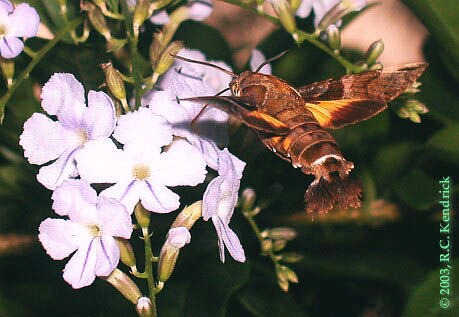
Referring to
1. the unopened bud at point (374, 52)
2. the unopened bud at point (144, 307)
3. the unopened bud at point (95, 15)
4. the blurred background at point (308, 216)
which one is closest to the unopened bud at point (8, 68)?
the unopened bud at point (95, 15)

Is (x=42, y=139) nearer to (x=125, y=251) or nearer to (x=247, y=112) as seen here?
(x=125, y=251)

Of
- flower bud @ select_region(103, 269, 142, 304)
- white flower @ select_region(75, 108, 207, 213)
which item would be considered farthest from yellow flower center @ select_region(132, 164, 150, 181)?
flower bud @ select_region(103, 269, 142, 304)

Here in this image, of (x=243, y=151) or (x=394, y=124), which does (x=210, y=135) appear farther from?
(x=394, y=124)

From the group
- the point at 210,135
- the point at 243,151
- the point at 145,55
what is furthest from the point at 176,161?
the point at 145,55

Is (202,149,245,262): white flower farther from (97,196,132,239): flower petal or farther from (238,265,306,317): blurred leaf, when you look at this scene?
(238,265,306,317): blurred leaf

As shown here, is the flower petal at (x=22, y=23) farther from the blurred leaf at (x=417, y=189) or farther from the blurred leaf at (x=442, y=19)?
the blurred leaf at (x=417, y=189)
